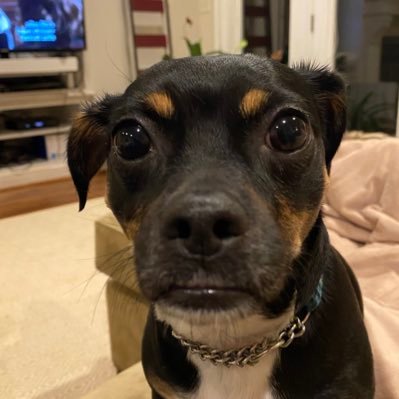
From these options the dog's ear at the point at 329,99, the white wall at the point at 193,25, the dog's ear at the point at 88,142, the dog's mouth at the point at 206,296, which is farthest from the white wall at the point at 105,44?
the dog's mouth at the point at 206,296

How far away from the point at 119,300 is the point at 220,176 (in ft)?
3.62

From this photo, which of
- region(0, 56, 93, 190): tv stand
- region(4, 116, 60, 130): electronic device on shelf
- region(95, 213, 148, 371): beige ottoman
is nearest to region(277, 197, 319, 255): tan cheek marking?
region(95, 213, 148, 371): beige ottoman

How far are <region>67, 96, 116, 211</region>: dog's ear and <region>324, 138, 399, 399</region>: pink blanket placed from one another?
83cm

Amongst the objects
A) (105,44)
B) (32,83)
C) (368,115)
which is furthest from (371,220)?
(105,44)

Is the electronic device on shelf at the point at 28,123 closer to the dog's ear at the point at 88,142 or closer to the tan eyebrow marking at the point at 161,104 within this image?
the dog's ear at the point at 88,142

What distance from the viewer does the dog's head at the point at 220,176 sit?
737 millimetres

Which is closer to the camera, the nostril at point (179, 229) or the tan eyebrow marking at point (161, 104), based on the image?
the nostril at point (179, 229)

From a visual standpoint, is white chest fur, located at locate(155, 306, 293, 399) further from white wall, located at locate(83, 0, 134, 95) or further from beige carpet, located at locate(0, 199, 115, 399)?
white wall, located at locate(83, 0, 134, 95)

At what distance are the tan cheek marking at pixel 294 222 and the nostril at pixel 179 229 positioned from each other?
213 mm

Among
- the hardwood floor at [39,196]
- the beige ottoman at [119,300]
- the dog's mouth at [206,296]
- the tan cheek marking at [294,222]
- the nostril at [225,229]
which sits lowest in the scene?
the hardwood floor at [39,196]

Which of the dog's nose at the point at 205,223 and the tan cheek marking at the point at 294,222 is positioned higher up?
the dog's nose at the point at 205,223

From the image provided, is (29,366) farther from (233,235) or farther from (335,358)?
(233,235)

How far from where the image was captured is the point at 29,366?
6.49 feet

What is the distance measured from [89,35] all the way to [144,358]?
15.0 ft
